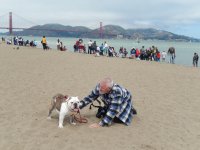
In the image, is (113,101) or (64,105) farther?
(113,101)

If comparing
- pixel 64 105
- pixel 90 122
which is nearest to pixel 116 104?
pixel 90 122

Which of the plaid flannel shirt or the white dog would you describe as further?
the plaid flannel shirt

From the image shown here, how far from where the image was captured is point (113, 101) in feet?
24.0

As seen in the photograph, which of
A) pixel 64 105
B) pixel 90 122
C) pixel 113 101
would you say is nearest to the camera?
pixel 64 105

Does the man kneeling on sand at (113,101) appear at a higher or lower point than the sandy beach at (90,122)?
higher

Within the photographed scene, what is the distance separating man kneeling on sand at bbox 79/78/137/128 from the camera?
7195mm

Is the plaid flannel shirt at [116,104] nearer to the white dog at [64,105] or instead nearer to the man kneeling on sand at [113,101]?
the man kneeling on sand at [113,101]

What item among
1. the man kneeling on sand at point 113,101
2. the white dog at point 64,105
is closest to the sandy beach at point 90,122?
the man kneeling on sand at point 113,101

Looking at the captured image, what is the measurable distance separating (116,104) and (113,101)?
90 mm

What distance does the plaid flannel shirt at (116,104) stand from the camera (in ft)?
24.0

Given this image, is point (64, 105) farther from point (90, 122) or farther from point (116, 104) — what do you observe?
point (116, 104)

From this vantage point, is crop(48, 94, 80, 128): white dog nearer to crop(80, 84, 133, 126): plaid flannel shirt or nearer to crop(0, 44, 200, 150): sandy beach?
crop(0, 44, 200, 150): sandy beach

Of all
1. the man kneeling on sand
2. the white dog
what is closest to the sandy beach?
the man kneeling on sand

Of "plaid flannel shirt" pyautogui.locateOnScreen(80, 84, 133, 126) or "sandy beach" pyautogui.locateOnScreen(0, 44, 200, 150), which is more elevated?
"plaid flannel shirt" pyautogui.locateOnScreen(80, 84, 133, 126)
